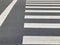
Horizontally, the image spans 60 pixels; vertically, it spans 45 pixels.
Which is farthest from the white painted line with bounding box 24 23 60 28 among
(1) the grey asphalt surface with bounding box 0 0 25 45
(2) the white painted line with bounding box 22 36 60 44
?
(2) the white painted line with bounding box 22 36 60 44

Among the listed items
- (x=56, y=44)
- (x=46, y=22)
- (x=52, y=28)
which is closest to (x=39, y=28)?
(x=52, y=28)

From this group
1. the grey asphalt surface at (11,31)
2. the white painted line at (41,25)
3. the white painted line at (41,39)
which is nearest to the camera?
the white painted line at (41,39)

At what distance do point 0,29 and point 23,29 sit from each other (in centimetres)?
67

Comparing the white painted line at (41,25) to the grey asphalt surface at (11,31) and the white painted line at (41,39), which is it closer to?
the grey asphalt surface at (11,31)

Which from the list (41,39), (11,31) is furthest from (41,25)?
(41,39)

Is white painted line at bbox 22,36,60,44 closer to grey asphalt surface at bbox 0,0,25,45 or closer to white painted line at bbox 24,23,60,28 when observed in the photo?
grey asphalt surface at bbox 0,0,25,45

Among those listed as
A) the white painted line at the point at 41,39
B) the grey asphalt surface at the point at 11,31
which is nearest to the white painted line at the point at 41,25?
the grey asphalt surface at the point at 11,31

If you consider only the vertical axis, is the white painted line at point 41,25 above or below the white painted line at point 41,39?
above

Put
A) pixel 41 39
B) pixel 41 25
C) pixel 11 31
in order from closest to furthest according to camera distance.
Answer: pixel 41 39 < pixel 11 31 < pixel 41 25

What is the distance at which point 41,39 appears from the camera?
4941 mm

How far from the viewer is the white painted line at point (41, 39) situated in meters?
4.71

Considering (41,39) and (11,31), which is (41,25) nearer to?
(11,31)

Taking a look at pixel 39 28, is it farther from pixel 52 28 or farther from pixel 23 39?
pixel 23 39

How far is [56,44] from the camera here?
457 cm
